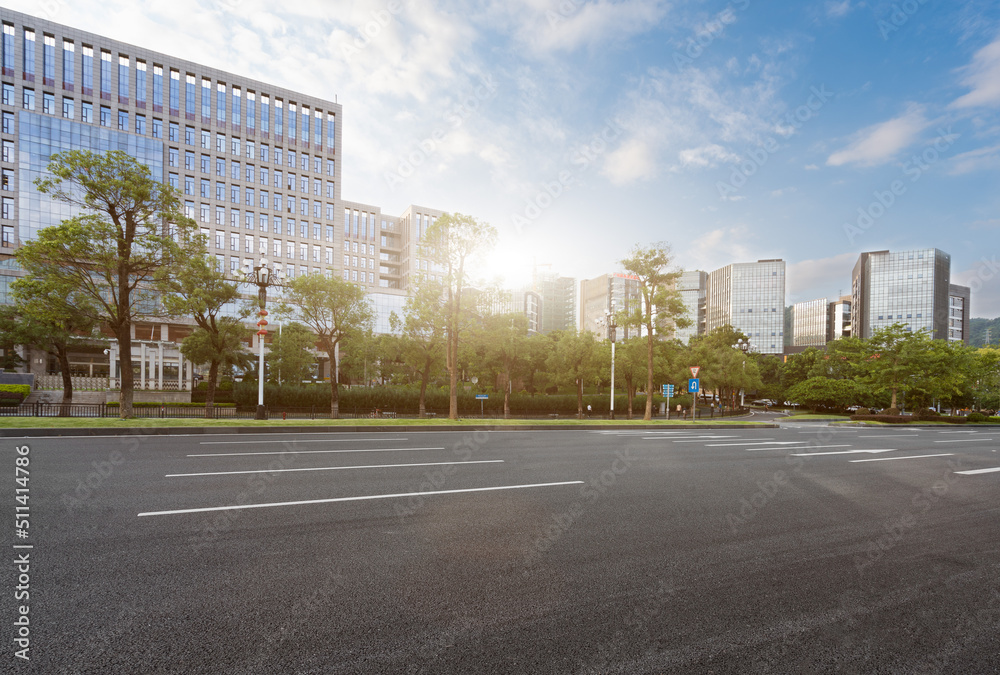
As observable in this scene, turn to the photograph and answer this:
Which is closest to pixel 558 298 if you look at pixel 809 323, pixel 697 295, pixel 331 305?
pixel 697 295

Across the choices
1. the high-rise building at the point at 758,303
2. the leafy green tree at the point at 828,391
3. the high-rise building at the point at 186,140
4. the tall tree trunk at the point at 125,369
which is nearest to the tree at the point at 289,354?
the tall tree trunk at the point at 125,369

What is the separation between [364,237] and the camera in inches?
3659

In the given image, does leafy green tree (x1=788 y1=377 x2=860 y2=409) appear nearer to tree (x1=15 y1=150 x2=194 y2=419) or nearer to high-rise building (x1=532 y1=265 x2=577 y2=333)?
tree (x1=15 y1=150 x2=194 y2=419)

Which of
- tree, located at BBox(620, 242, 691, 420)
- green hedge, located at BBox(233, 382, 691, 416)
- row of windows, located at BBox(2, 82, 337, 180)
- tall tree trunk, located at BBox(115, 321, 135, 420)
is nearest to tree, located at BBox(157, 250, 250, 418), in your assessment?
tall tree trunk, located at BBox(115, 321, 135, 420)

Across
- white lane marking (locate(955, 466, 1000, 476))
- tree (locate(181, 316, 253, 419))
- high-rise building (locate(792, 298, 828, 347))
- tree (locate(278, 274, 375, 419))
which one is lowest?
white lane marking (locate(955, 466, 1000, 476))

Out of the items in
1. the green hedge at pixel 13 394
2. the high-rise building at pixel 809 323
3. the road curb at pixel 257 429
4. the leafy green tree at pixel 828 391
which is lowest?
the leafy green tree at pixel 828 391

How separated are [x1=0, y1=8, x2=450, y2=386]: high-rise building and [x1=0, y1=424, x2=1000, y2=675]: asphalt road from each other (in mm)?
63819

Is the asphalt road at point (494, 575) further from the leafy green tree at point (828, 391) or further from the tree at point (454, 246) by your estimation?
the leafy green tree at point (828, 391)

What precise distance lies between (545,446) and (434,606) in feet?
34.4

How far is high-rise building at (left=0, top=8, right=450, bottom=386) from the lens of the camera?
184 feet

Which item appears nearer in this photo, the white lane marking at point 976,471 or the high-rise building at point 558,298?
the white lane marking at point 976,471

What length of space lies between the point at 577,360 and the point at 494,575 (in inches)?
1535

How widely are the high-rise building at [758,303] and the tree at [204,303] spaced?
12185 cm

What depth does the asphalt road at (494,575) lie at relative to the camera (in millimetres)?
2781
